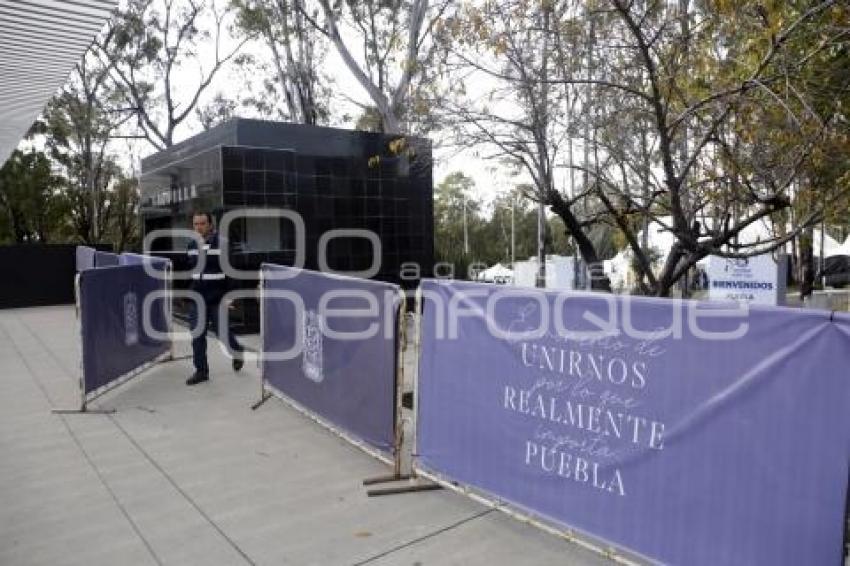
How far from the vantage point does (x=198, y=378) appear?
27.6 feet

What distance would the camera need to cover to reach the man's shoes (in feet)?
27.4

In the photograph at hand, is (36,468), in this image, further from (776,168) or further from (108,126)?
(108,126)

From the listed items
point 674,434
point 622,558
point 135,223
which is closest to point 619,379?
point 674,434

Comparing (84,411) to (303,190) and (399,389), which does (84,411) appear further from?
(303,190)

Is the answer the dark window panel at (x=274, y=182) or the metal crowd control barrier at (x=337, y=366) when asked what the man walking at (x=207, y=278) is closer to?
the metal crowd control barrier at (x=337, y=366)

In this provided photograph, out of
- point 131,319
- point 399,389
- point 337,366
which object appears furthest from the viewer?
point 131,319

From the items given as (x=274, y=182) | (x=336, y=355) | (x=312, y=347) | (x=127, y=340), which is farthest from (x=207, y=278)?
(x=274, y=182)

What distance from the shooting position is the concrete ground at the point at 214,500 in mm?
3963

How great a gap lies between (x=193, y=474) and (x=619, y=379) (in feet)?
11.6

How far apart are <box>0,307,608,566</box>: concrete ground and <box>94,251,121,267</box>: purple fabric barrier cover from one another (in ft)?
21.4

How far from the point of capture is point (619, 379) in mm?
3576

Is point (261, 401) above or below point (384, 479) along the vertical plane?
above

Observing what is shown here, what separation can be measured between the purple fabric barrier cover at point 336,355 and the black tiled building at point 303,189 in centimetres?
565

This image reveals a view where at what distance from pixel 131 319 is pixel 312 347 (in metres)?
3.42
